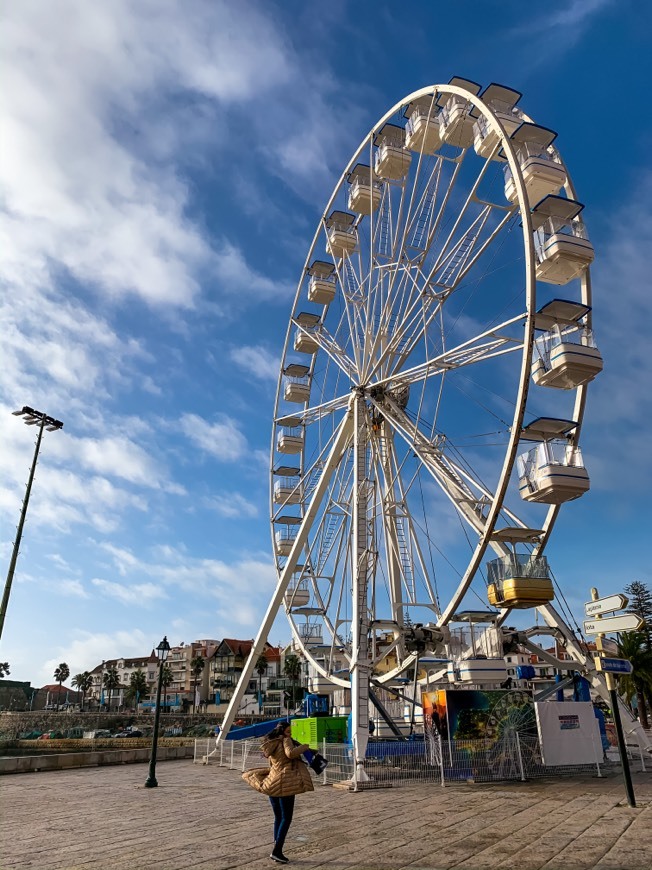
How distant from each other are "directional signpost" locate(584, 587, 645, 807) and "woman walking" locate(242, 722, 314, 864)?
5.61m

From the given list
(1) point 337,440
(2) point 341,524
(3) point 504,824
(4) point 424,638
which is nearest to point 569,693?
(4) point 424,638

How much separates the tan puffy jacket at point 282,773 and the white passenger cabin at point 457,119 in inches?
744

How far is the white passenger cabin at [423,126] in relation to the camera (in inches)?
833

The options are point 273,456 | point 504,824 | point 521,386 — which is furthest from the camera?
point 273,456

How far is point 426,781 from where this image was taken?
46.3ft

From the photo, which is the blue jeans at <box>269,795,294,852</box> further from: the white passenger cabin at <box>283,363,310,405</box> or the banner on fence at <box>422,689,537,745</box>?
the white passenger cabin at <box>283,363,310,405</box>

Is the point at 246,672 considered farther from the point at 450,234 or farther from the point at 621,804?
the point at 450,234

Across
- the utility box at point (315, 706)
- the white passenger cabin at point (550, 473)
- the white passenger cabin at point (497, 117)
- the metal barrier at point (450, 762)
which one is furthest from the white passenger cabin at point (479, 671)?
the white passenger cabin at point (497, 117)

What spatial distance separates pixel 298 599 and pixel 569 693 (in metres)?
9.92

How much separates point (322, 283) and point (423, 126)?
8.22 m

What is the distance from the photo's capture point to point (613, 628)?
10.2 metres

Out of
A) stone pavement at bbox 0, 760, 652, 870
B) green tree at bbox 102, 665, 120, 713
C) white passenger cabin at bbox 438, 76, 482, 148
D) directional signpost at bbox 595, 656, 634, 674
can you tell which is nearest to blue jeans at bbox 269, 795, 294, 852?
stone pavement at bbox 0, 760, 652, 870

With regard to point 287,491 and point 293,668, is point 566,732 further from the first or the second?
point 293,668

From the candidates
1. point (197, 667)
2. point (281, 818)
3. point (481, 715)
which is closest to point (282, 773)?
point (281, 818)
